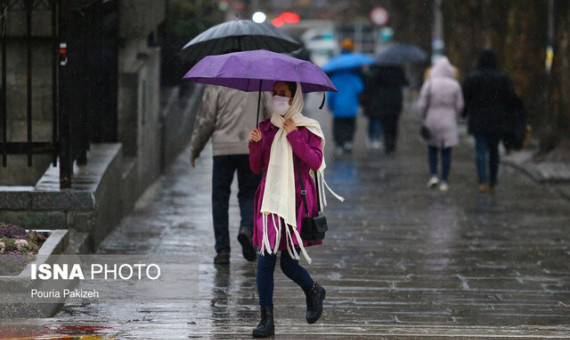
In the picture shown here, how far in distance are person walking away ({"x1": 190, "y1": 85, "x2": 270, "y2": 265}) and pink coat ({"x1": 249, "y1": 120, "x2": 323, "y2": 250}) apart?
2.41 m

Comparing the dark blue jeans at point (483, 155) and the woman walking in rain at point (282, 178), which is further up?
the woman walking in rain at point (282, 178)

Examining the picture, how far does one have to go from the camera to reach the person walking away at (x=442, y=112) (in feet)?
50.1

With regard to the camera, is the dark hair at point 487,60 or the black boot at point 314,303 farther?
the dark hair at point 487,60

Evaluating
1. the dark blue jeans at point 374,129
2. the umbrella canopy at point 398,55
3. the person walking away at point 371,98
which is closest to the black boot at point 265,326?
the person walking away at point 371,98

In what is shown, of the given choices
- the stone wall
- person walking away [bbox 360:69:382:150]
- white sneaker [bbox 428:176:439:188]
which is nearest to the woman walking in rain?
the stone wall

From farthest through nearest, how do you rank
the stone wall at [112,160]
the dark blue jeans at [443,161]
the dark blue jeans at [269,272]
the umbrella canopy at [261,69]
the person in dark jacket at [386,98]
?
1. the person in dark jacket at [386,98]
2. the dark blue jeans at [443,161]
3. the stone wall at [112,160]
4. the dark blue jeans at [269,272]
5. the umbrella canopy at [261,69]

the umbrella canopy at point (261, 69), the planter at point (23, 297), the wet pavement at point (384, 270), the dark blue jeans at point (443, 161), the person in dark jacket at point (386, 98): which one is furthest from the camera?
the person in dark jacket at point (386, 98)

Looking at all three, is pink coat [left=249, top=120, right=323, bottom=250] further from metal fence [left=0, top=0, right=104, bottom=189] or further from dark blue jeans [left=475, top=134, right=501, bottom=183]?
dark blue jeans [left=475, top=134, right=501, bottom=183]

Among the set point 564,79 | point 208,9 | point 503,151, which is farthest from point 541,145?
point 208,9

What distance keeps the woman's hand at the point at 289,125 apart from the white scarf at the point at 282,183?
0.09 ft

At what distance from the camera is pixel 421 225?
12125 millimetres

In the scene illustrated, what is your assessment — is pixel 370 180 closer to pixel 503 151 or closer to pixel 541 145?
pixel 541 145

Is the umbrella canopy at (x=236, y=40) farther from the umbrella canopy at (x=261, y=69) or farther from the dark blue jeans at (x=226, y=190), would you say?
the umbrella canopy at (x=261, y=69)

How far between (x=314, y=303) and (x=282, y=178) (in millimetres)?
807
